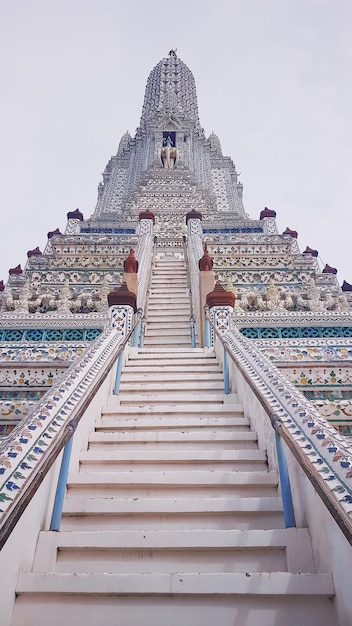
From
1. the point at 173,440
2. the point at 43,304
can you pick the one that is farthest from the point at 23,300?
the point at 173,440

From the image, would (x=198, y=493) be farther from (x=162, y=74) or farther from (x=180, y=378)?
(x=162, y=74)

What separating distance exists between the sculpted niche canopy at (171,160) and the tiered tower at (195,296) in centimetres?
9

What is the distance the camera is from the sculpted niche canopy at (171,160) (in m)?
20.9

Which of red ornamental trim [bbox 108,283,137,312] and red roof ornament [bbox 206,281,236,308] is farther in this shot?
red roof ornament [bbox 206,281,236,308]

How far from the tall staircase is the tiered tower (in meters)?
1.65

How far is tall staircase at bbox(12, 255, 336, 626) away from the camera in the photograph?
2.25 m

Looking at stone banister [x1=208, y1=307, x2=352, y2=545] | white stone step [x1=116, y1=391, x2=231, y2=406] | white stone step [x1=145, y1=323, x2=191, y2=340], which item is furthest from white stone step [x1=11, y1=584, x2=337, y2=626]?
white stone step [x1=145, y1=323, x2=191, y2=340]

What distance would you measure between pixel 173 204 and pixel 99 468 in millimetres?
16619

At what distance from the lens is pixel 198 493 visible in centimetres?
327

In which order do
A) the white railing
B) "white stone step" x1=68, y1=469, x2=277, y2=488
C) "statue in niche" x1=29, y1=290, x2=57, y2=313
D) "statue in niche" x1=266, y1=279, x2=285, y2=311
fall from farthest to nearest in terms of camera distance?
"statue in niche" x1=29, y1=290, x2=57, y2=313 → "statue in niche" x1=266, y1=279, x2=285, y2=311 → the white railing → "white stone step" x1=68, y1=469, x2=277, y2=488

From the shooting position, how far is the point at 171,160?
23.6 meters

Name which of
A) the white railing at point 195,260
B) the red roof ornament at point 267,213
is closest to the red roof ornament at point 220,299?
the white railing at point 195,260

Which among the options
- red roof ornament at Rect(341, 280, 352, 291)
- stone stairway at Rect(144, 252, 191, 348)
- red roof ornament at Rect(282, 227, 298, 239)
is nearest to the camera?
stone stairway at Rect(144, 252, 191, 348)

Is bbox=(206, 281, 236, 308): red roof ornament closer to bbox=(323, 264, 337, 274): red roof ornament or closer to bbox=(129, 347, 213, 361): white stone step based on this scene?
bbox=(129, 347, 213, 361): white stone step
